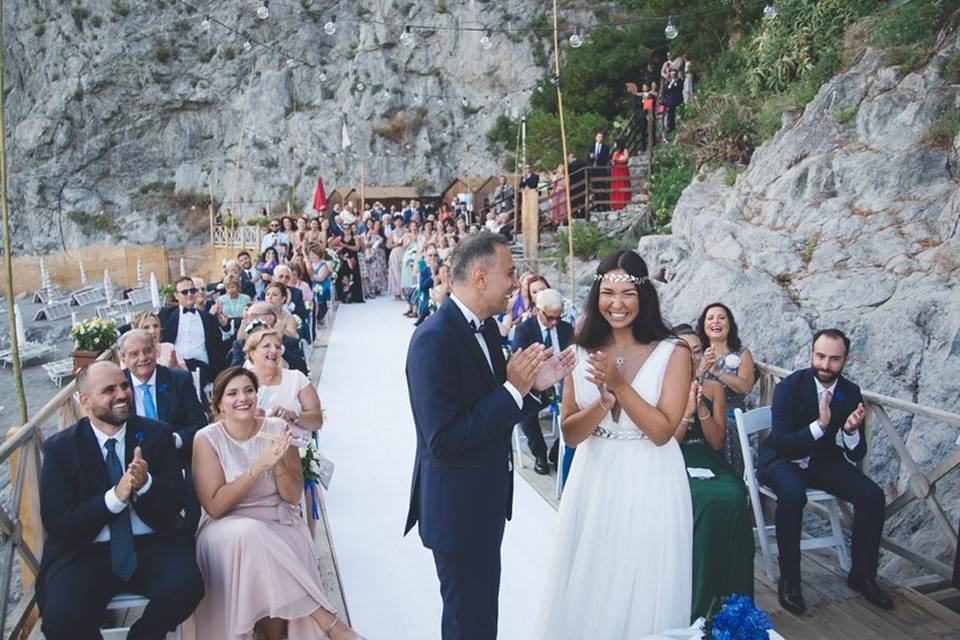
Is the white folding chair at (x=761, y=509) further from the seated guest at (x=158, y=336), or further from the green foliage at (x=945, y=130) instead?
the green foliage at (x=945, y=130)

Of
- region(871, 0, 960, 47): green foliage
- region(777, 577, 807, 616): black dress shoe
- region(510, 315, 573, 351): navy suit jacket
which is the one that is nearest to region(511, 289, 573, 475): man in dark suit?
region(510, 315, 573, 351): navy suit jacket

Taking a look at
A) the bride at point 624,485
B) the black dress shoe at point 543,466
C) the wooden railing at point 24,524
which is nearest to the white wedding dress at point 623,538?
the bride at point 624,485

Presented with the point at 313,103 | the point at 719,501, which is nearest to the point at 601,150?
the point at 719,501

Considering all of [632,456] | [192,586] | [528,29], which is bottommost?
[192,586]

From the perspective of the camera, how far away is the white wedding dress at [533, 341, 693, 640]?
104 inches

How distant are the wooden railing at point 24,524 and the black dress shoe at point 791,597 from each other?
3.72 m

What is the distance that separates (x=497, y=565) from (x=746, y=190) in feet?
31.3

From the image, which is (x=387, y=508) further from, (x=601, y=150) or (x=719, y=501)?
(x=601, y=150)

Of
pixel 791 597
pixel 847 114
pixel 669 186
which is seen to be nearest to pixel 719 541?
pixel 791 597

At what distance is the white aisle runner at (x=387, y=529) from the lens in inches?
147

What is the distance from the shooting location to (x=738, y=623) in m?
2.03

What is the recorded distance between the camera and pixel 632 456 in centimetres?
272

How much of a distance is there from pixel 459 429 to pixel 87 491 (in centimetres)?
A: 189

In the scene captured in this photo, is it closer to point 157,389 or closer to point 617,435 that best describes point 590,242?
point 157,389
